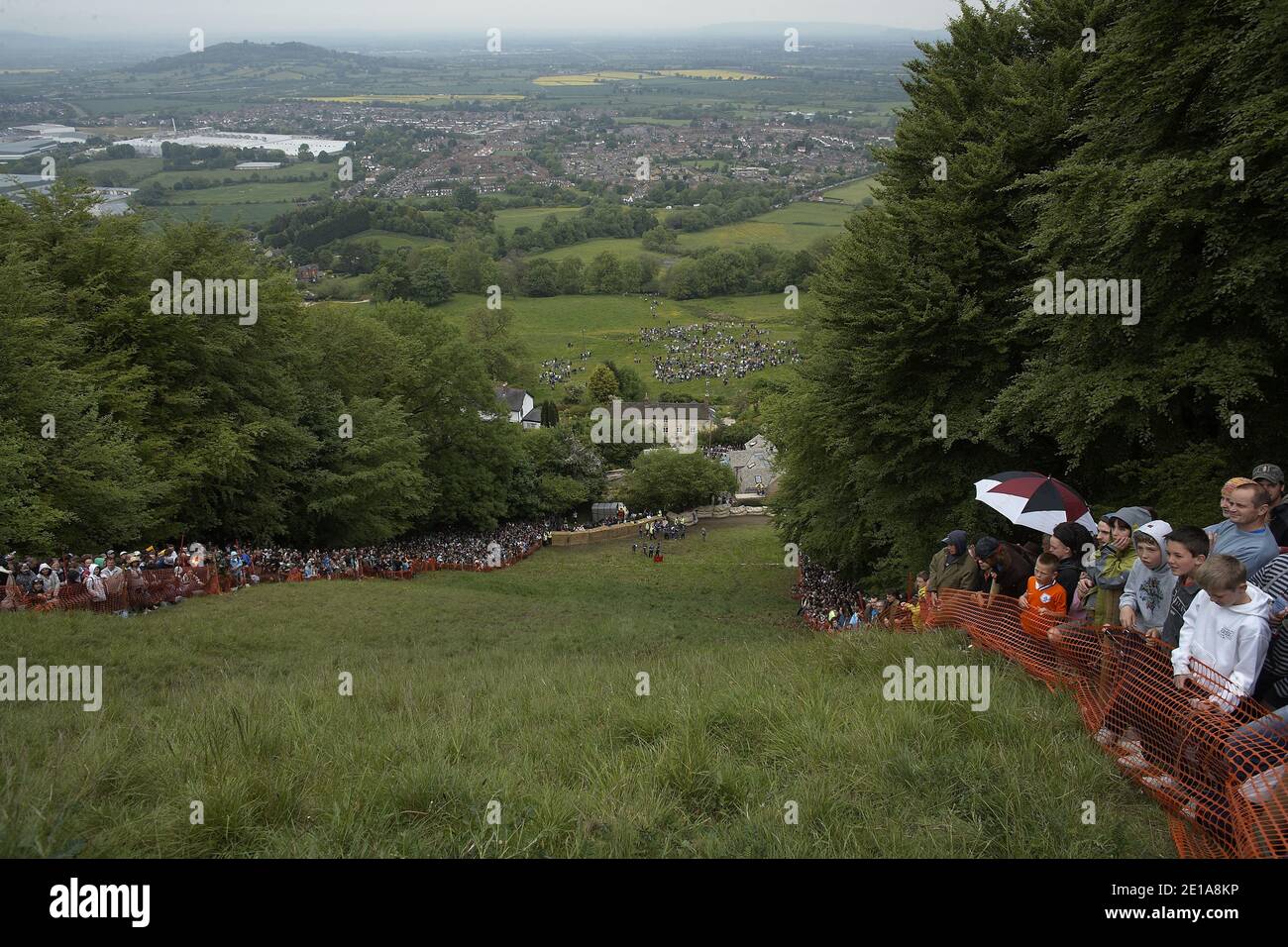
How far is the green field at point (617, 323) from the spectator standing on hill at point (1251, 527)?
4020 inches

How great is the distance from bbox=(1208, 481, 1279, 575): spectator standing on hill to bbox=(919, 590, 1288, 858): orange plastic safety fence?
1210mm

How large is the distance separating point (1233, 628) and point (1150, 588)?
1.60m

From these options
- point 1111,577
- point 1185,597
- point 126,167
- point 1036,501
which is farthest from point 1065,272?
point 126,167

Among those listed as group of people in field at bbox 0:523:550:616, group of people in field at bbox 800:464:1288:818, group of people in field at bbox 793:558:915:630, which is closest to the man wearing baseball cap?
group of people in field at bbox 800:464:1288:818

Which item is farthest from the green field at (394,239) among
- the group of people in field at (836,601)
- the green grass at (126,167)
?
the group of people in field at (836,601)

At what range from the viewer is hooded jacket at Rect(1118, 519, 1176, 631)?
22.5 feet

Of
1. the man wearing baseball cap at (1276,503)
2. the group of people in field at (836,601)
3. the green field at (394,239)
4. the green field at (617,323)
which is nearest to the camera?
the man wearing baseball cap at (1276,503)

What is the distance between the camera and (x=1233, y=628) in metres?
5.40

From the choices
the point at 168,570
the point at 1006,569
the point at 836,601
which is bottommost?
the point at 836,601

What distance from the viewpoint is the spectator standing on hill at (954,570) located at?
10.3 metres

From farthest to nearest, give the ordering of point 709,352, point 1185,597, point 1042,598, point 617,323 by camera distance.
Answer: point 617,323
point 709,352
point 1042,598
point 1185,597

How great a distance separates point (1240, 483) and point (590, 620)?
15.6 metres

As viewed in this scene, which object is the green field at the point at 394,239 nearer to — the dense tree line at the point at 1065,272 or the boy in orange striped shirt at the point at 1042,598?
the dense tree line at the point at 1065,272

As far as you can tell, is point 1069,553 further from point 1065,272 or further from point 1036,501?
point 1065,272
